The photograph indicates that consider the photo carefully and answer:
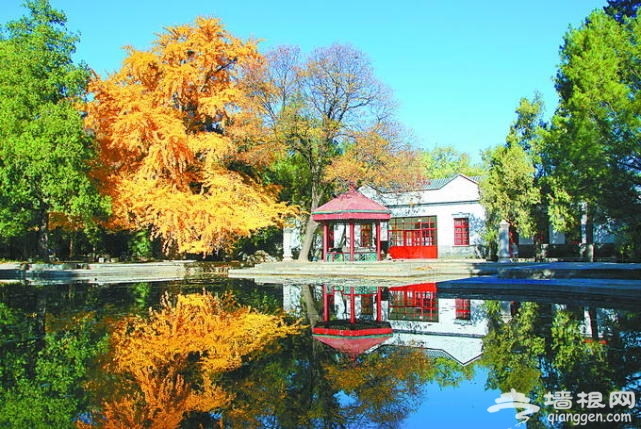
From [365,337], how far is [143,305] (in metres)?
5.83

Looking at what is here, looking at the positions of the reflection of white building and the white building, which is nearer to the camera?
the reflection of white building

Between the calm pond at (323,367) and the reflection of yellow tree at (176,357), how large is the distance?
0.02 metres

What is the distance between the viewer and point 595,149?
1308 cm

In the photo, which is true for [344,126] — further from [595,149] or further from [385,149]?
[595,149]

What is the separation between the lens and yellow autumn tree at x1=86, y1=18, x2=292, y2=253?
78.9ft

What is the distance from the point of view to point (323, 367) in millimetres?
6121

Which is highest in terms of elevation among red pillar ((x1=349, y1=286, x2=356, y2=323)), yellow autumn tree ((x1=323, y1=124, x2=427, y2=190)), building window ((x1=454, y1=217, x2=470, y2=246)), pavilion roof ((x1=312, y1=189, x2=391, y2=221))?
yellow autumn tree ((x1=323, y1=124, x2=427, y2=190))

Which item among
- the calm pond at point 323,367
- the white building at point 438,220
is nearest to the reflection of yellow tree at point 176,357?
the calm pond at point 323,367

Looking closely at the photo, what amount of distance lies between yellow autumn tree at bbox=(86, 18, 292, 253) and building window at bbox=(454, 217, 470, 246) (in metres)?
9.82

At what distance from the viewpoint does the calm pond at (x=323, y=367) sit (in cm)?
452

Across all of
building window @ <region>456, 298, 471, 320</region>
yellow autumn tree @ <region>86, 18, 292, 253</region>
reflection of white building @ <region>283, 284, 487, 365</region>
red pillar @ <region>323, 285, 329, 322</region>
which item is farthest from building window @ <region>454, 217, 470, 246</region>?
building window @ <region>456, 298, 471, 320</region>

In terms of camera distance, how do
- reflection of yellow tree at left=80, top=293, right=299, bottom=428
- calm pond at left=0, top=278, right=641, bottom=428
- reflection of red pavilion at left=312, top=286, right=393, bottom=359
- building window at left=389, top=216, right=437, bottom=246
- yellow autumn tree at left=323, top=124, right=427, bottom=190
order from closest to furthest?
calm pond at left=0, top=278, right=641, bottom=428, reflection of yellow tree at left=80, top=293, right=299, bottom=428, reflection of red pavilion at left=312, top=286, right=393, bottom=359, yellow autumn tree at left=323, top=124, right=427, bottom=190, building window at left=389, top=216, right=437, bottom=246

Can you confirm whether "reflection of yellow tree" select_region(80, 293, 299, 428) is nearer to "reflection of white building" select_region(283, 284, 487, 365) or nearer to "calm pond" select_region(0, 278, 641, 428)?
"calm pond" select_region(0, 278, 641, 428)

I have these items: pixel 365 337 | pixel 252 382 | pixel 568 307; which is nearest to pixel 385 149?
pixel 568 307
